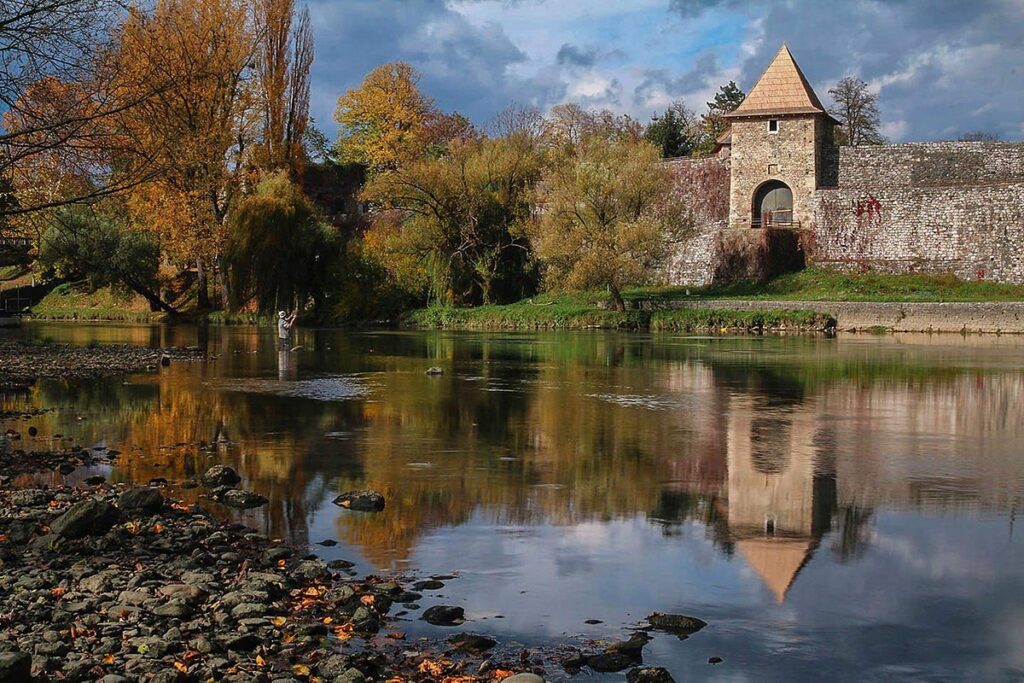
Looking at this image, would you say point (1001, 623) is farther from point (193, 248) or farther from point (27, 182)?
point (193, 248)

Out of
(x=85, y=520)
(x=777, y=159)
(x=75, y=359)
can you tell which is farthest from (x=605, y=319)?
(x=85, y=520)

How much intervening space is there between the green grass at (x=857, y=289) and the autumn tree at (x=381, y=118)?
80.6ft

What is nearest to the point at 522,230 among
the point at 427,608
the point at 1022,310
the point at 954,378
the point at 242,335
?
the point at 242,335

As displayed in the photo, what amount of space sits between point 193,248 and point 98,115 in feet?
122

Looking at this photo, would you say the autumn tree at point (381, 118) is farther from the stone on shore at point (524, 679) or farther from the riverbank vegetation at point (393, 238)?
the stone on shore at point (524, 679)

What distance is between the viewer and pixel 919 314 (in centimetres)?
3928

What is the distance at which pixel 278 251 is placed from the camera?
45531 millimetres

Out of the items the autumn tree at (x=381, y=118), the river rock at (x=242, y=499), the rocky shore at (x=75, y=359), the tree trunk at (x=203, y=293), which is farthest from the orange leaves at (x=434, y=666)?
the autumn tree at (x=381, y=118)

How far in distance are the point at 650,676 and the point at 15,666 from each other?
308 cm

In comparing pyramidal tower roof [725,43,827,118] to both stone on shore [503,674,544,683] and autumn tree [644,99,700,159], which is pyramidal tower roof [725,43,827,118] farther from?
stone on shore [503,674,544,683]

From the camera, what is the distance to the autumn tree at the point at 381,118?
67188 millimetres

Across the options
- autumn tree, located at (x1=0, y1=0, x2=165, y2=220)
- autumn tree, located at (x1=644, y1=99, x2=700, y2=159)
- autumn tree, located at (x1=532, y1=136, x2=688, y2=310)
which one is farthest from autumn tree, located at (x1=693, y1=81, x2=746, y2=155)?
autumn tree, located at (x1=0, y1=0, x2=165, y2=220)

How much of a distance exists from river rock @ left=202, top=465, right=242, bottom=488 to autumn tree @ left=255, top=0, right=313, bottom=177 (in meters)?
44.6

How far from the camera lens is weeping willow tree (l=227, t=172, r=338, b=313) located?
4509cm
